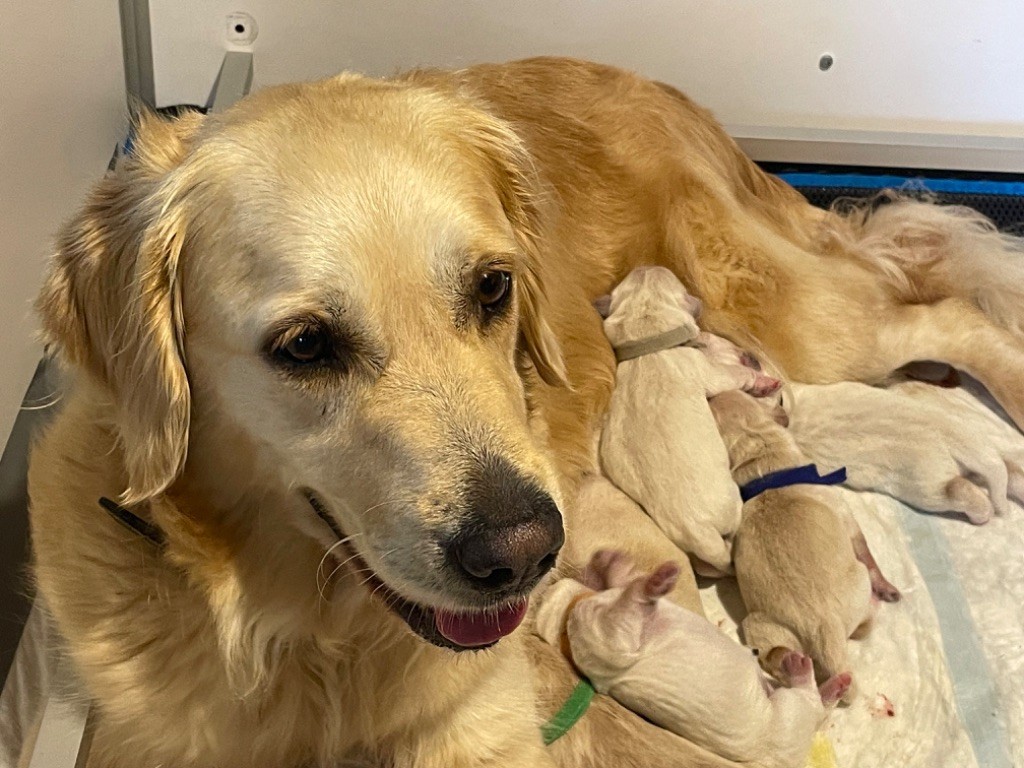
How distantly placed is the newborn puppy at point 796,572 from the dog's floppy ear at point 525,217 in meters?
0.52

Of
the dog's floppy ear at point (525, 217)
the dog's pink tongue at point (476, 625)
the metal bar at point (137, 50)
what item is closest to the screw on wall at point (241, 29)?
the metal bar at point (137, 50)

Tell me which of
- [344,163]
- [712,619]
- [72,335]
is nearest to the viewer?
[344,163]

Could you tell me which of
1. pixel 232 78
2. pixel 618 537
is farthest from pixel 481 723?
pixel 232 78

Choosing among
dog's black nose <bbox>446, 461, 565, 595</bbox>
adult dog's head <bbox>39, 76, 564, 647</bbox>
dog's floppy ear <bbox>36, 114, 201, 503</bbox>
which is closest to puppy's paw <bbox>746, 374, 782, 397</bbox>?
adult dog's head <bbox>39, 76, 564, 647</bbox>

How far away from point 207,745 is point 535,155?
112 cm

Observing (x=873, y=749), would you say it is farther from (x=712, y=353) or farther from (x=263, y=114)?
(x=263, y=114)

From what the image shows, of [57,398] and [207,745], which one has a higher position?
[57,398]

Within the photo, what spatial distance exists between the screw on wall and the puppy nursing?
3.30ft

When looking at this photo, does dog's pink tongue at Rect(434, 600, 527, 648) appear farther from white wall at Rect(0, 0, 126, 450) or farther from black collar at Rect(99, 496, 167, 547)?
white wall at Rect(0, 0, 126, 450)

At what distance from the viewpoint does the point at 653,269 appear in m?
1.89

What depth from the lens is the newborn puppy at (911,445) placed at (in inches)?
68.5

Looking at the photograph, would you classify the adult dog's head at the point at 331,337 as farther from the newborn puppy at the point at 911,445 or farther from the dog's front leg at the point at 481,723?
the newborn puppy at the point at 911,445

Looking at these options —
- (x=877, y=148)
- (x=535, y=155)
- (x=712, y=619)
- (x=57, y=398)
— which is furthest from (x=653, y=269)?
(x=57, y=398)

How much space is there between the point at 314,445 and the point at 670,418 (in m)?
0.88
